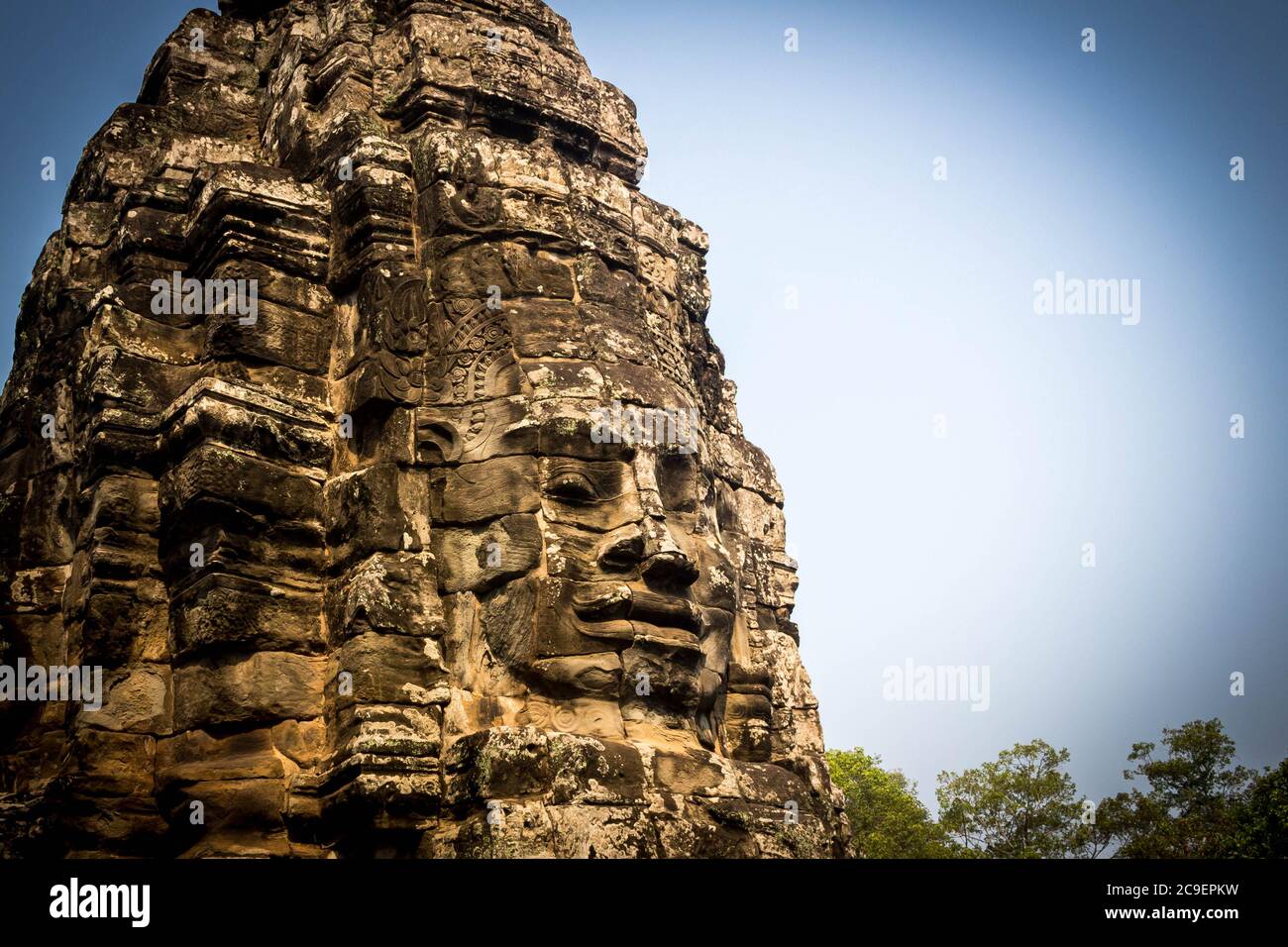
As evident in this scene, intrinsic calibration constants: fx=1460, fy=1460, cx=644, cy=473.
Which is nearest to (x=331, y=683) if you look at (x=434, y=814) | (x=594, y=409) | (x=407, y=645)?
(x=407, y=645)

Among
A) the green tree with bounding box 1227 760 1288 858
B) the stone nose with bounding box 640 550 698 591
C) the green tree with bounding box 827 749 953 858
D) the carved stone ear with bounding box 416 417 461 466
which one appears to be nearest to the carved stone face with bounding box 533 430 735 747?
the stone nose with bounding box 640 550 698 591

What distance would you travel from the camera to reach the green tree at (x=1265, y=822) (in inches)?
996

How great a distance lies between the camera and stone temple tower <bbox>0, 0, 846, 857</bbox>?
10547 millimetres

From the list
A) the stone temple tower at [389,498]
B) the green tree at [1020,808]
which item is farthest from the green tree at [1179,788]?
the stone temple tower at [389,498]

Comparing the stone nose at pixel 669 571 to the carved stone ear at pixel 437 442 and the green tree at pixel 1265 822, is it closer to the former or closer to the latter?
the carved stone ear at pixel 437 442

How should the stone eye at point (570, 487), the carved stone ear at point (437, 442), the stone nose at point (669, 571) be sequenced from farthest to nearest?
the carved stone ear at point (437, 442), the stone eye at point (570, 487), the stone nose at point (669, 571)

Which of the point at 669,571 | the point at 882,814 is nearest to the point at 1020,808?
the point at 882,814

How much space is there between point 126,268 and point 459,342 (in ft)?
10.7

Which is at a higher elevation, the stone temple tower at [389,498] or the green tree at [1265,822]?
the stone temple tower at [389,498]

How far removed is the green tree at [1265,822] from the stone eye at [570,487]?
61.5 feet

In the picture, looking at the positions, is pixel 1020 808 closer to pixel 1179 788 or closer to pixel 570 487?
pixel 1179 788

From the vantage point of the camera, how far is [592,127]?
45.0 feet

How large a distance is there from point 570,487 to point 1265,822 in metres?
19.3
